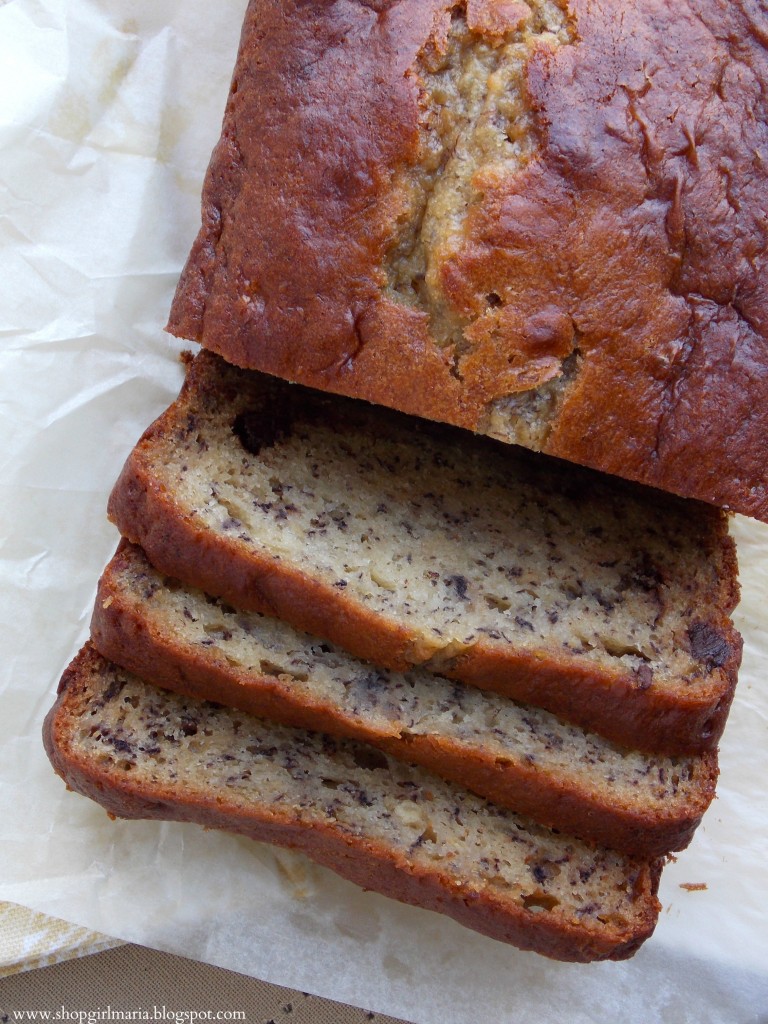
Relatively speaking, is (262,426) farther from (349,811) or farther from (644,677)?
(644,677)

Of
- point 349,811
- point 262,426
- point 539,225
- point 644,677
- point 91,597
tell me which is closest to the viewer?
point 539,225

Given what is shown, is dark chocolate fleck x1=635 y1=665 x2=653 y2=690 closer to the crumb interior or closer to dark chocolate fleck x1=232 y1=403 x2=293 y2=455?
the crumb interior

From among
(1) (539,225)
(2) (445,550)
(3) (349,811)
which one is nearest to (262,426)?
(2) (445,550)

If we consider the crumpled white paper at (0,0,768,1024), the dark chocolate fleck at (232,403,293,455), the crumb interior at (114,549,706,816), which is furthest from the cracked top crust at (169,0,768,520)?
the crumpled white paper at (0,0,768,1024)

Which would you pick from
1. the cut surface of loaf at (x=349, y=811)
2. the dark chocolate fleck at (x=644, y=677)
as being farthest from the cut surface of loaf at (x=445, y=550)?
the cut surface of loaf at (x=349, y=811)

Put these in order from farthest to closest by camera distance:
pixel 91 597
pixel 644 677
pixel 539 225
A: pixel 91 597, pixel 644 677, pixel 539 225

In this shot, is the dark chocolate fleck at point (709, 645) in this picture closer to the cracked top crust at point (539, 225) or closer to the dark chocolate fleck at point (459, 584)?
the cracked top crust at point (539, 225)
